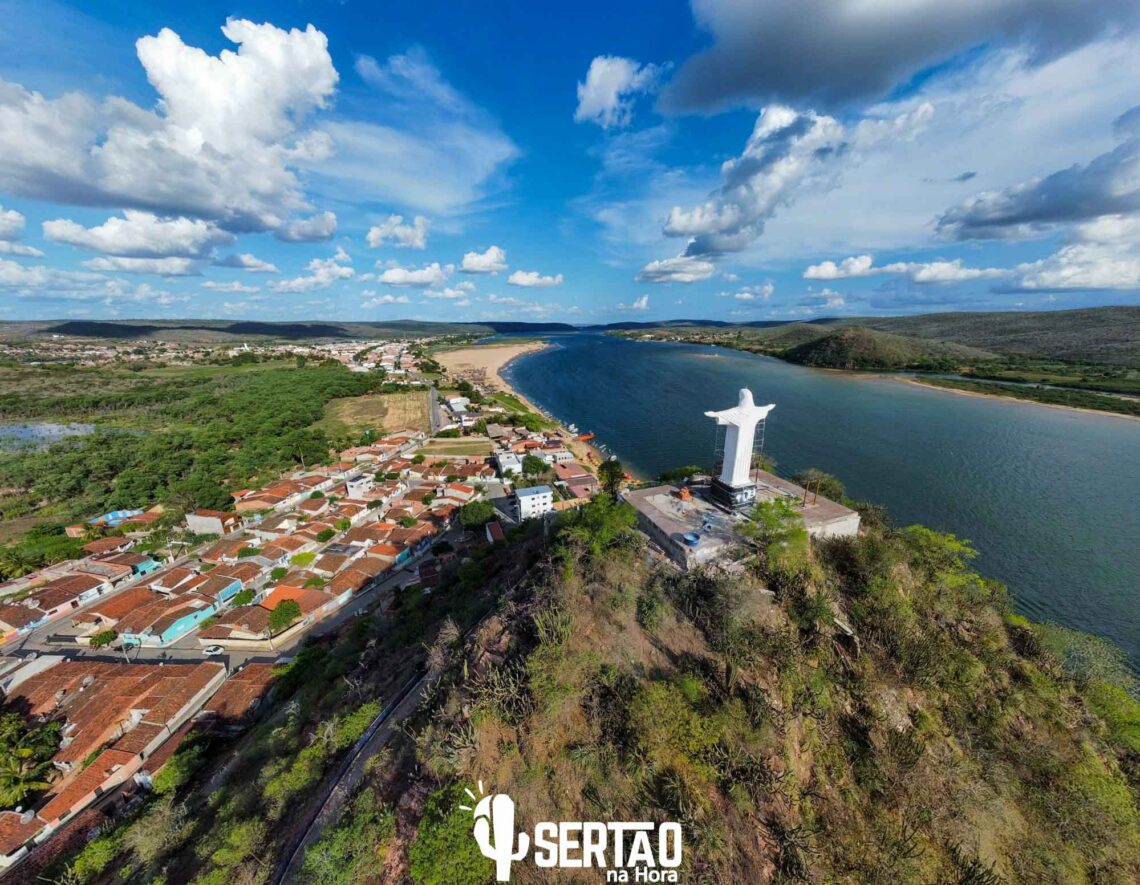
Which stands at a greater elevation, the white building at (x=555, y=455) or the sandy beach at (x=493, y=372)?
the white building at (x=555, y=455)

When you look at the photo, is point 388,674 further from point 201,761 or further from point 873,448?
point 873,448

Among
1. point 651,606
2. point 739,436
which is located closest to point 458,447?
point 739,436

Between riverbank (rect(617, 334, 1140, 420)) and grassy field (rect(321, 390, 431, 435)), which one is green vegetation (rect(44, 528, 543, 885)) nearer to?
grassy field (rect(321, 390, 431, 435))

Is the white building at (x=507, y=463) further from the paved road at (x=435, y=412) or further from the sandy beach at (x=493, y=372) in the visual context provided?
the paved road at (x=435, y=412)

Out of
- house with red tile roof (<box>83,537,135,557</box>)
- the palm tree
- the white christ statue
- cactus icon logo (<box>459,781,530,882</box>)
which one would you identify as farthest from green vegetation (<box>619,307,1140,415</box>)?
the palm tree

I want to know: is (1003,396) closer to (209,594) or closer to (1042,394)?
(1042,394)

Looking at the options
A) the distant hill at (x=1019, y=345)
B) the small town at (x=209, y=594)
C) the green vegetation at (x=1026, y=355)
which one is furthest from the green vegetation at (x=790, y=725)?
the distant hill at (x=1019, y=345)
